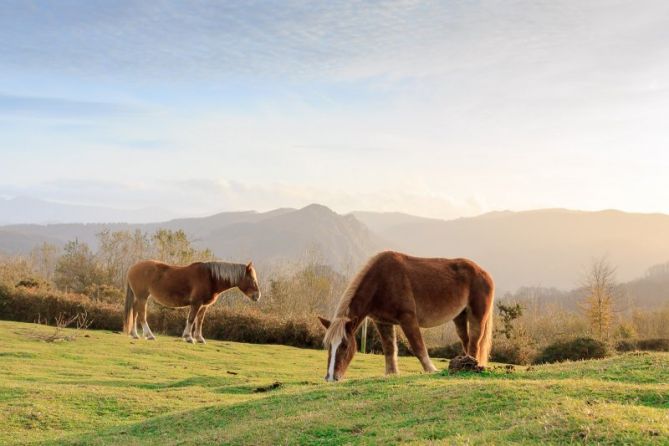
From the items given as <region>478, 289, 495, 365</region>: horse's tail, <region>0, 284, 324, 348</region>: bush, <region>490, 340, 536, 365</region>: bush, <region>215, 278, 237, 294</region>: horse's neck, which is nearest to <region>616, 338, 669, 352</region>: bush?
<region>490, 340, 536, 365</region>: bush

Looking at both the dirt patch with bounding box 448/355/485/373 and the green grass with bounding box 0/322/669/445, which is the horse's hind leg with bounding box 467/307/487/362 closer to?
the green grass with bounding box 0/322/669/445

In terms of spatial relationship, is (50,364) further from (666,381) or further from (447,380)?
(666,381)

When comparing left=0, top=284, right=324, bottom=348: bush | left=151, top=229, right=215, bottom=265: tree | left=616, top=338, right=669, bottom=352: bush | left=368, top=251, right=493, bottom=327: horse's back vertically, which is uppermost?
left=151, top=229, right=215, bottom=265: tree

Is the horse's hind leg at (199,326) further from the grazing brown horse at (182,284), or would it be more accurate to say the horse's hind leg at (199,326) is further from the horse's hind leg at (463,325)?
the horse's hind leg at (463,325)

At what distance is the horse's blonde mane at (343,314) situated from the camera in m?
10.5

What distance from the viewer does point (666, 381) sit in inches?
333

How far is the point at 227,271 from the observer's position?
850 inches

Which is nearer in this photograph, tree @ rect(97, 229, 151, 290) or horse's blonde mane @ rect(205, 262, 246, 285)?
horse's blonde mane @ rect(205, 262, 246, 285)

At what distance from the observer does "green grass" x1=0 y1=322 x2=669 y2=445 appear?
549 centimetres

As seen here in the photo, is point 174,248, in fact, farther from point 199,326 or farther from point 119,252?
point 199,326

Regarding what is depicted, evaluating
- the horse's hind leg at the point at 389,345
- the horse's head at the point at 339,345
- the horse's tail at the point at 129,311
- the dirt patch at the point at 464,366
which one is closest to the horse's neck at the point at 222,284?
the horse's tail at the point at 129,311

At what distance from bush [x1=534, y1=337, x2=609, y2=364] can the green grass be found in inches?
516

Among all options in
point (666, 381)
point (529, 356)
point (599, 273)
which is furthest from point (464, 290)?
point (599, 273)

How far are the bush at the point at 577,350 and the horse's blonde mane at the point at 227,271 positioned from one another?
1250 cm
